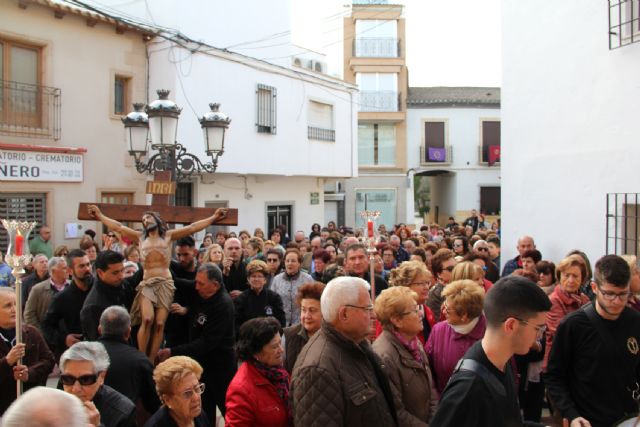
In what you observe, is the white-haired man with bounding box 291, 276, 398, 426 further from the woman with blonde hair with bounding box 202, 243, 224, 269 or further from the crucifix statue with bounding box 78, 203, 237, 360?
the woman with blonde hair with bounding box 202, 243, 224, 269

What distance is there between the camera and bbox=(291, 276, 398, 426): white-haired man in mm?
2969

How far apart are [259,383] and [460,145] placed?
2754 centimetres

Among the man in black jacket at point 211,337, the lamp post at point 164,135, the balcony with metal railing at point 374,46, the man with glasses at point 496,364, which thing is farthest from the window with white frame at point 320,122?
the man with glasses at point 496,364

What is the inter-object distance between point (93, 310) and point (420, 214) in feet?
128

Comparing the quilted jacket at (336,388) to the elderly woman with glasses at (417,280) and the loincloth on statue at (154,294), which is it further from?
the loincloth on statue at (154,294)

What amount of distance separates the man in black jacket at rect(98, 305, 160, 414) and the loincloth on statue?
28.7 inches

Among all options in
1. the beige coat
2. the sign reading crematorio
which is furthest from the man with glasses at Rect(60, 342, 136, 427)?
the sign reading crematorio

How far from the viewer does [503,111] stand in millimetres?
10273

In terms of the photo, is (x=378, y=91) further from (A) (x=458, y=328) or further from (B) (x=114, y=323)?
(B) (x=114, y=323)

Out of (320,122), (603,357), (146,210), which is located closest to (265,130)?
(320,122)

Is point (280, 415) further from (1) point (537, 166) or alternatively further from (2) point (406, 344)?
(1) point (537, 166)

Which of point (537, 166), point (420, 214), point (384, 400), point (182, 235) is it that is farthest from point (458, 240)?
point (420, 214)

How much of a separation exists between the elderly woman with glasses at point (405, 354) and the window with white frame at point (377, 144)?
26.4 metres

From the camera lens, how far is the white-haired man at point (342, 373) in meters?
2.97
